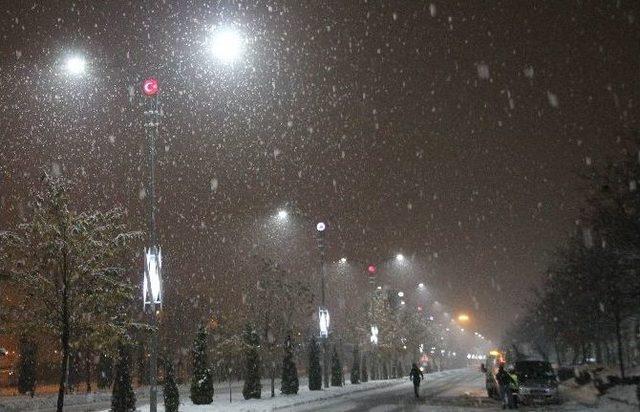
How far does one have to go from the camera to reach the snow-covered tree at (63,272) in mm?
19984

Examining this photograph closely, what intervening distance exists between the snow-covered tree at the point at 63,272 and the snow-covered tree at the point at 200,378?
10.2 m

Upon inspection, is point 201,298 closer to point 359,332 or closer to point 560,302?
point 359,332

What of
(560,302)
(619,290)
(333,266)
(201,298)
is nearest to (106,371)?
(201,298)

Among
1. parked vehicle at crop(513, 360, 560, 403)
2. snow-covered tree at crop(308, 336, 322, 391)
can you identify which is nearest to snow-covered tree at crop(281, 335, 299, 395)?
snow-covered tree at crop(308, 336, 322, 391)

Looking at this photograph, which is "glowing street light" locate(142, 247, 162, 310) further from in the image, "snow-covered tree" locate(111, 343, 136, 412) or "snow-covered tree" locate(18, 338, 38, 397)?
"snow-covered tree" locate(18, 338, 38, 397)

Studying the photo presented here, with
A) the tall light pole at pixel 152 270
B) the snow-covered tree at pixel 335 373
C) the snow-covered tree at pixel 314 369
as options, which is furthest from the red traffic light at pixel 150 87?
the snow-covered tree at pixel 335 373

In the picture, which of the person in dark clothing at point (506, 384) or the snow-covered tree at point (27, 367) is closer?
the person in dark clothing at point (506, 384)

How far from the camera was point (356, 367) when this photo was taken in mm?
57188

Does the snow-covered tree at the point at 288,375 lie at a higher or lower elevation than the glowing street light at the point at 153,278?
lower

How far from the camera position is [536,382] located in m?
28.6

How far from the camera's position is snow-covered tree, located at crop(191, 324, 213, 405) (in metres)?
30.5

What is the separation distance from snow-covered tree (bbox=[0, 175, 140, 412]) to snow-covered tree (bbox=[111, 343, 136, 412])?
497 centimetres

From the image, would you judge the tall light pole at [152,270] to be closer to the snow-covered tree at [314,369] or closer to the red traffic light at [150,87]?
the red traffic light at [150,87]

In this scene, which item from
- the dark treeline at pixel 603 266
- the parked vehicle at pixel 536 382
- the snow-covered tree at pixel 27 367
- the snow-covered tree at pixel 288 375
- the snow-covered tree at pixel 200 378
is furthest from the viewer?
the snow-covered tree at pixel 27 367
